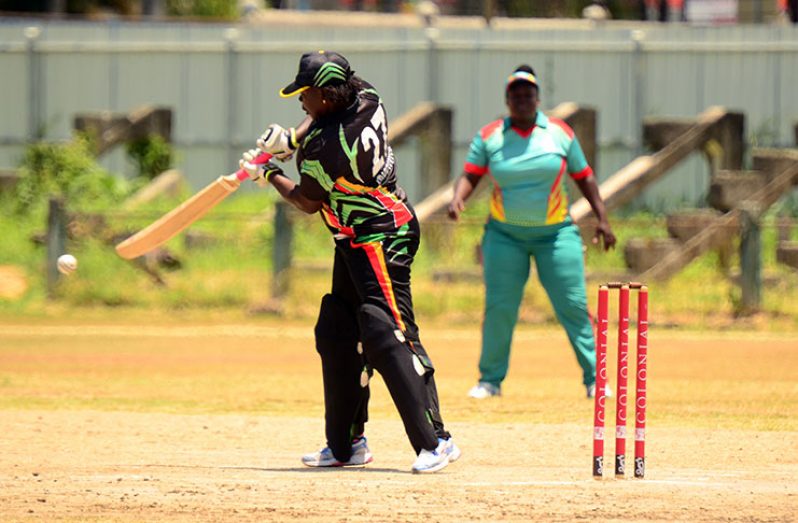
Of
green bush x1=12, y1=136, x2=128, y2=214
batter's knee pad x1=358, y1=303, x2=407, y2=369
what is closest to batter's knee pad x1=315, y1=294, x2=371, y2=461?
batter's knee pad x1=358, y1=303, x2=407, y2=369

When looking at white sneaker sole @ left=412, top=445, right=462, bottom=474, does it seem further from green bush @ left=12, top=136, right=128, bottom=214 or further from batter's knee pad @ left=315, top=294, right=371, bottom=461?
green bush @ left=12, top=136, right=128, bottom=214

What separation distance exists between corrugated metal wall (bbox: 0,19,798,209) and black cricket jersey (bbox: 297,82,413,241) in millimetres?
17530

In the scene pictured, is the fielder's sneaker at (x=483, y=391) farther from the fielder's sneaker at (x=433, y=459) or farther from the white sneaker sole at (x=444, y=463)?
the fielder's sneaker at (x=433, y=459)

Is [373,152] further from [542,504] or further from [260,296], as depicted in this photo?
[260,296]

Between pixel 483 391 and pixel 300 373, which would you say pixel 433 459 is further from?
pixel 300 373

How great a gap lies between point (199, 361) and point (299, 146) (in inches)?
272

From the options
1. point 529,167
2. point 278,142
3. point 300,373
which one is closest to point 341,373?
point 278,142

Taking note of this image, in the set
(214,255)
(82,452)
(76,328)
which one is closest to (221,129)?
(214,255)

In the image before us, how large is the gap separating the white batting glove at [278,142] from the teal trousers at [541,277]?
→ 3.41 meters

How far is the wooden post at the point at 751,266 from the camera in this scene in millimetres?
17250

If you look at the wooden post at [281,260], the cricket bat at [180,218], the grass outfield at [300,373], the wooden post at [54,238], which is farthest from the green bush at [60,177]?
the cricket bat at [180,218]

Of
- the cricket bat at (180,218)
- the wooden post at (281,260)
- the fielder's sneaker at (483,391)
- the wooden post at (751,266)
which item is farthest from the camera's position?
the wooden post at (281,260)

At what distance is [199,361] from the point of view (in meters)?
14.8

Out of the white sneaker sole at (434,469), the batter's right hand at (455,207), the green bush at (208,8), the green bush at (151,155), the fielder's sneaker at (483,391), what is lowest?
the fielder's sneaker at (483,391)
